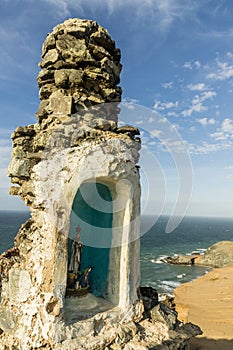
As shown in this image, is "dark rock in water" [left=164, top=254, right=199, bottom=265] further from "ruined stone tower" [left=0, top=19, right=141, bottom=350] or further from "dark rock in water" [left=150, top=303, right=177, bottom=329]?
"ruined stone tower" [left=0, top=19, right=141, bottom=350]

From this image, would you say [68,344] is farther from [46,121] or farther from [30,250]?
[46,121]

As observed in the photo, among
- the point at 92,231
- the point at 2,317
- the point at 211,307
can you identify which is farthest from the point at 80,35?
the point at 211,307

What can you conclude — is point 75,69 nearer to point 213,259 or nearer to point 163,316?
point 163,316

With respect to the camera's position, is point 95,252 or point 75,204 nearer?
Result: point 75,204

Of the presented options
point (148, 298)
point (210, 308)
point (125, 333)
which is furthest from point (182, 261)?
point (125, 333)

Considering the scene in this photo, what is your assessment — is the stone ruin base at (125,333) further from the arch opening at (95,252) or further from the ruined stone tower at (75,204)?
the arch opening at (95,252)

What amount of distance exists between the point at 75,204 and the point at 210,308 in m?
15.3

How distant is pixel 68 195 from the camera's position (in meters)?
6.11

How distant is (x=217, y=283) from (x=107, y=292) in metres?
21.0

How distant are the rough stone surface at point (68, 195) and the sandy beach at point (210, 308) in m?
7.37

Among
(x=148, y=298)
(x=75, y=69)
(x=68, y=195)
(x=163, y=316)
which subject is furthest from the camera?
(x=148, y=298)

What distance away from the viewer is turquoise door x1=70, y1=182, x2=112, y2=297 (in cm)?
738

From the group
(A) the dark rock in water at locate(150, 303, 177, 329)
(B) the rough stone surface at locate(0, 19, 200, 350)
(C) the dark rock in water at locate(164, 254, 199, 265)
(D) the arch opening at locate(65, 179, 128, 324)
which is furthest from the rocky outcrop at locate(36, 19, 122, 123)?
(C) the dark rock in water at locate(164, 254, 199, 265)

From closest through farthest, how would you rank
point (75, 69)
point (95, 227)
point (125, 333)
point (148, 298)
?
1. point (125, 333)
2. point (75, 69)
3. point (148, 298)
4. point (95, 227)
